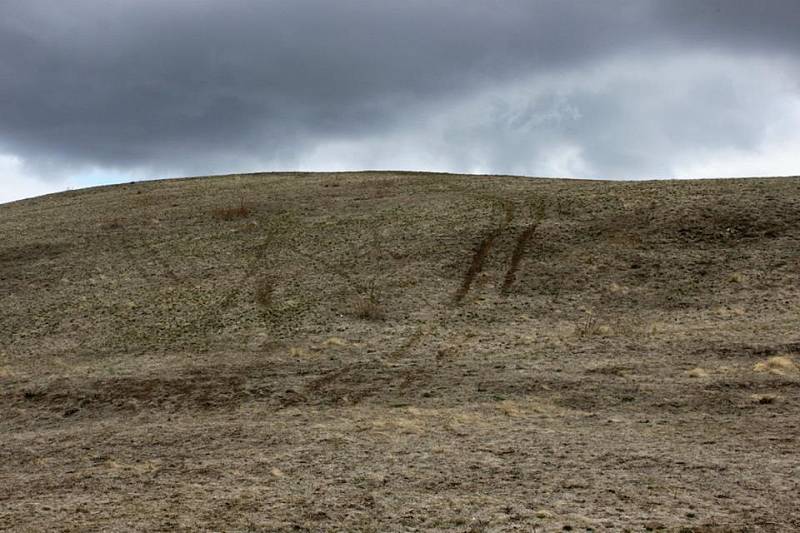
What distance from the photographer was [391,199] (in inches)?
1420

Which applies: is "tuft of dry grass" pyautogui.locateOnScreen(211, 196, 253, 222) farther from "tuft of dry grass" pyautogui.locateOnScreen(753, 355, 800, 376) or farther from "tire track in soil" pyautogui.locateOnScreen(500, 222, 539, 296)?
"tuft of dry grass" pyautogui.locateOnScreen(753, 355, 800, 376)

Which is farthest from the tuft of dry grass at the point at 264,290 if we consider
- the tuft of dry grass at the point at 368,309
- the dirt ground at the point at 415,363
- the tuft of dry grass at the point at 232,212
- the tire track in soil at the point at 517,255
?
the tuft of dry grass at the point at 232,212

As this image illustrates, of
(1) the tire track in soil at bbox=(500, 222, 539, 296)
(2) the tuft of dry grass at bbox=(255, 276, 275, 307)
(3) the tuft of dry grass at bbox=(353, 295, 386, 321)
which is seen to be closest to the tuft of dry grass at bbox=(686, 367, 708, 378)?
(1) the tire track in soil at bbox=(500, 222, 539, 296)

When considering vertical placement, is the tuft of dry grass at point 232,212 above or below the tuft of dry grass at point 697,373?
above

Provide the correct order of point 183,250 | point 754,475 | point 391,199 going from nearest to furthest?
point 754,475, point 183,250, point 391,199

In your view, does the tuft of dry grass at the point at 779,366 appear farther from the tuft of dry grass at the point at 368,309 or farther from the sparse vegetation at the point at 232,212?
the sparse vegetation at the point at 232,212

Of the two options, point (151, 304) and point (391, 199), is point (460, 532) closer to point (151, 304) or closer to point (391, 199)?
point (151, 304)

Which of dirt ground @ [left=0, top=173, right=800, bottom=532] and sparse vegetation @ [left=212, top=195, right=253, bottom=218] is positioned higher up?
sparse vegetation @ [left=212, top=195, right=253, bottom=218]

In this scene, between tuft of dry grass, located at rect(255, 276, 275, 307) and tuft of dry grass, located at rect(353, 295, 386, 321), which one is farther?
tuft of dry grass, located at rect(255, 276, 275, 307)

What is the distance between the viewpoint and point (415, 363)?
711 inches

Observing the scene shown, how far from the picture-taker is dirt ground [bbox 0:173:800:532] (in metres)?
10.5

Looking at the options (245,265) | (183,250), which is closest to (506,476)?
(245,265)

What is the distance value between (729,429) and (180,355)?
13396 millimetres

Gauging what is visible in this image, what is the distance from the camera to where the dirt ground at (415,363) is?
10.5 m
